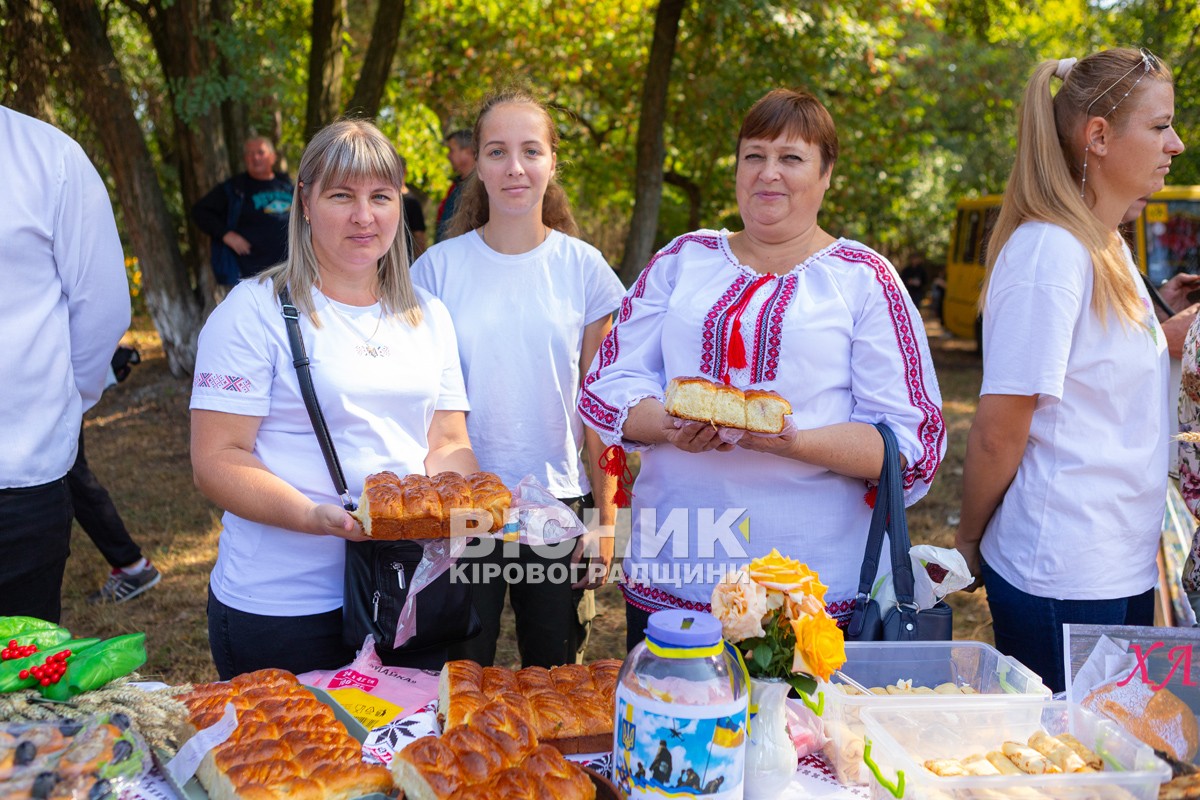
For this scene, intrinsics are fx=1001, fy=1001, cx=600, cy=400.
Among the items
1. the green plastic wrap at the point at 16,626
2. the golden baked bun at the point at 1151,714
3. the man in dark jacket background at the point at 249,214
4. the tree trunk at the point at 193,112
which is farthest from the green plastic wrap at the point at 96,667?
the tree trunk at the point at 193,112

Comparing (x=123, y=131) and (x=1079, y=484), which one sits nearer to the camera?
(x=1079, y=484)

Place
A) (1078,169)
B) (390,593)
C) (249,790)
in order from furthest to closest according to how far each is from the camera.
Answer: (1078,169)
(390,593)
(249,790)

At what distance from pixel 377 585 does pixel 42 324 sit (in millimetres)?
1053

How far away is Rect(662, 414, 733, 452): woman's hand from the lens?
80.2 inches

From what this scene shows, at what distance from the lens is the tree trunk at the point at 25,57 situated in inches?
316

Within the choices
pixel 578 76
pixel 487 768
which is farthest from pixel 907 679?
pixel 578 76

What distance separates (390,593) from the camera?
7.23ft

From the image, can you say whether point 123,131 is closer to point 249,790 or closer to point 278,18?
point 278,18

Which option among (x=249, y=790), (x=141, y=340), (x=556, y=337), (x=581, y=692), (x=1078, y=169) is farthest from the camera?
(x=141, y=340)

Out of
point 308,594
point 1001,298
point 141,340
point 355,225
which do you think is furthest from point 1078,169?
point 141,340

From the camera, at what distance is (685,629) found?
1468 millimetres

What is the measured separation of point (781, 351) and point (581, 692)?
88 centimetres

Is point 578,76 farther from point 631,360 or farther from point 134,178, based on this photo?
point 631,360

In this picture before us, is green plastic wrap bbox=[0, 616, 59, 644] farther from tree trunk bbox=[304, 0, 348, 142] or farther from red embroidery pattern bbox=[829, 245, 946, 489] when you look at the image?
tree trunk bbox=[304, 0, 348, 142]
